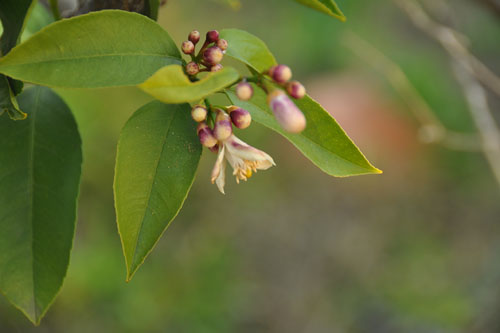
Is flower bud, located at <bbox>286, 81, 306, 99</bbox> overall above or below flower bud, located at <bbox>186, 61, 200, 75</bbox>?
above

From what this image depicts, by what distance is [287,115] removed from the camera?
0.51 meters

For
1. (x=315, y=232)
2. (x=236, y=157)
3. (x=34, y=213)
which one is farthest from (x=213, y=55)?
(x=315, y=232)

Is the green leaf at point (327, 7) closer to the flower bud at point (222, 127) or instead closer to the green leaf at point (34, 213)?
the flower bud at point (222, 127)

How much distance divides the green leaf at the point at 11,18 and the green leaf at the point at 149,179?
14 centimetres

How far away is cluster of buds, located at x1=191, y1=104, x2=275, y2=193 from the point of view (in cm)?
58

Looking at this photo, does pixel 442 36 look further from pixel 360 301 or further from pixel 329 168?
pixel 360 301

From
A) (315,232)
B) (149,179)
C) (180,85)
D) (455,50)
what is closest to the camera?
(180,85)

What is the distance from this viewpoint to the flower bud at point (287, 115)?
51 cm

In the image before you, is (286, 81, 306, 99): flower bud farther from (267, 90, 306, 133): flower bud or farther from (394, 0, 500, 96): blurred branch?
(394, 0, 500, 96): blurred branch

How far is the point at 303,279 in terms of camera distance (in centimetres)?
296

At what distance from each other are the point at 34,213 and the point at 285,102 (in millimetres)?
349

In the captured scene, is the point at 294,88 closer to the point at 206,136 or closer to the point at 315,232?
the point at 206,136

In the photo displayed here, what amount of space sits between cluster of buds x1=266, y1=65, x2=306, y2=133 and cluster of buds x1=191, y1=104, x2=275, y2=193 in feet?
0.23

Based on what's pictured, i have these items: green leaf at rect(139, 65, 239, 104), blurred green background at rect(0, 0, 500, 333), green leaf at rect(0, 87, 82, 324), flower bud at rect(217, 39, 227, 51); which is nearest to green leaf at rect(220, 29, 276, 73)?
flower bud at rect(217, 39, 227, 51)
